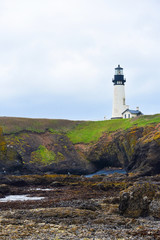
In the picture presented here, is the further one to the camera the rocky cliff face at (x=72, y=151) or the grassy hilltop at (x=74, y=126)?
the grassy hilltop at (x=74, y=126)

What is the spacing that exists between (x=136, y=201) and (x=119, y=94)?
7704 cm

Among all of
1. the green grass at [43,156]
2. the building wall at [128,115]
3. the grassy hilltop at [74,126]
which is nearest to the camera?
the green grass at [43,156]

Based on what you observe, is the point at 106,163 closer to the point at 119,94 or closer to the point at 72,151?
the point at 72,151

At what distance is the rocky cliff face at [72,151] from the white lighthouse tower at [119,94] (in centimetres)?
1541

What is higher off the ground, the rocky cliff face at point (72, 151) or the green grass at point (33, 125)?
the green grass at point (33, 125)

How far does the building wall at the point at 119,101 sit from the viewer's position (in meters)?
95.1

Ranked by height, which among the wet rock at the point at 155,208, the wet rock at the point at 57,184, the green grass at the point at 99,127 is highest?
the green grass at the point at 99,127

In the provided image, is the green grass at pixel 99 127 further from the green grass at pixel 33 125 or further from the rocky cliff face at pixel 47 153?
the rocky cliff face at pixel 47 153

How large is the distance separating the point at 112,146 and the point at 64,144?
1196cm

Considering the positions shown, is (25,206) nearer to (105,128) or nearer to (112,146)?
(112,146)

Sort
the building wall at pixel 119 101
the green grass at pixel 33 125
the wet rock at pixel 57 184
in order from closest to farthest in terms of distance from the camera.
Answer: the wet rock at pixel 57 184, the green grass at pixel 33 125, the building wall at pixel 119 101

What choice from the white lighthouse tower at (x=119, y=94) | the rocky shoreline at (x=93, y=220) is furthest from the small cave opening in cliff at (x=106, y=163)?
the rocky shoreline at (x=93, y=220)

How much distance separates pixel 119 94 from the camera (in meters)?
95.1

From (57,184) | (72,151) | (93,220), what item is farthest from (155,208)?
(72,151)
